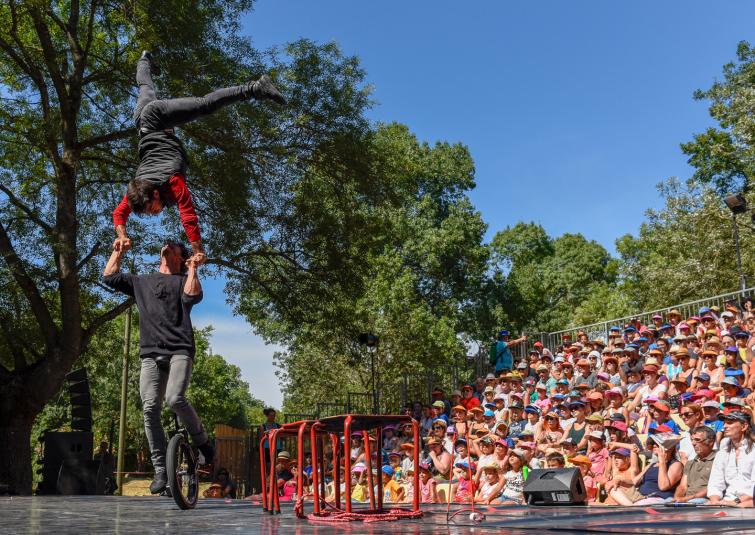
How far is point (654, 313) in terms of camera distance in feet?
47.0

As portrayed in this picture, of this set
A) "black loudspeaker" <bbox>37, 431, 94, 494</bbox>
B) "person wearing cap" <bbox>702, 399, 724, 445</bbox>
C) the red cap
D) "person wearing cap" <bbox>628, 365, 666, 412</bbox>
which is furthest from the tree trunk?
"person wearing cap" <bbox>702, 399, 724, 445</bbox>

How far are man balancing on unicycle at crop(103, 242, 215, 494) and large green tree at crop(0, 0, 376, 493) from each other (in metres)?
8.34

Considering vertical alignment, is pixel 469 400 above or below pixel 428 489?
above

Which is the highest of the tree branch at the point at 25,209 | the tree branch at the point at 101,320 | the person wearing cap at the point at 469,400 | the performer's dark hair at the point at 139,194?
the tree branch at the point at 25,209

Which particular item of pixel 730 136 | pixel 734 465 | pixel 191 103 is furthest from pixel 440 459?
pixel 730 136

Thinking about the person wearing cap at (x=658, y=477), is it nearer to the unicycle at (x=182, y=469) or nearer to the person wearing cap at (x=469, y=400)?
the unicycle at (x=182, y=469)

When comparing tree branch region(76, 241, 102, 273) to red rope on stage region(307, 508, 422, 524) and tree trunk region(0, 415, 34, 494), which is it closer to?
tree trunk region(0, 415, 34, 494)

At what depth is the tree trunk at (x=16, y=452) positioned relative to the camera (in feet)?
43.6

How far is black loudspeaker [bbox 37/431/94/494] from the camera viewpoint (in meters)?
11.0

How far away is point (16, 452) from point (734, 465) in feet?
38.9

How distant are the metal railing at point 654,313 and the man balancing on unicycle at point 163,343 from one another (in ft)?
32.4

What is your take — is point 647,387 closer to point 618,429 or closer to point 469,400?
point 618,429

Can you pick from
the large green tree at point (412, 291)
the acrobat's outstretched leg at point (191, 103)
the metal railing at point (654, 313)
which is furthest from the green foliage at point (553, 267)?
the acrobat's outstretched leg at point (191, 103)

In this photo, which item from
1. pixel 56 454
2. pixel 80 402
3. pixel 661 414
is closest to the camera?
pixel 661 414
